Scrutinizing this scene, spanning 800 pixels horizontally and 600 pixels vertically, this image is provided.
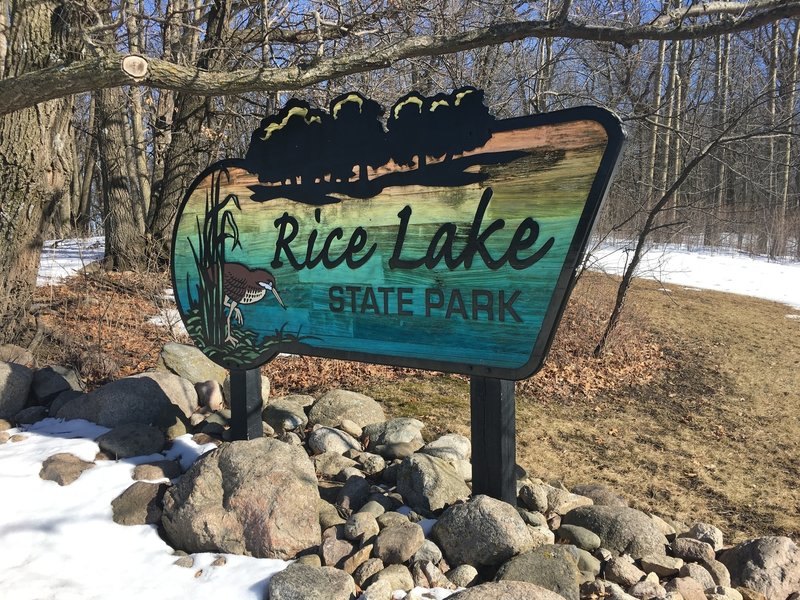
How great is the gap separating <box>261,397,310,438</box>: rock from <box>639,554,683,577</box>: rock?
9.39 feet

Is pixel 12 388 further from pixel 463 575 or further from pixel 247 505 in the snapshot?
pixel 463 575

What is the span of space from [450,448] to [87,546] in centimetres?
258

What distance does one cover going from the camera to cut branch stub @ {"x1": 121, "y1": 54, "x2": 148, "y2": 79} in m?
4.56

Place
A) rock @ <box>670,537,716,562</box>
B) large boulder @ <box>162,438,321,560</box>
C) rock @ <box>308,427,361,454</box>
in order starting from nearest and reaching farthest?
large boulder @ <box>162,438,321,560</box>, rock @ <box>670,537,716,562</box>, rock @ <box>308,427,361,454</box>

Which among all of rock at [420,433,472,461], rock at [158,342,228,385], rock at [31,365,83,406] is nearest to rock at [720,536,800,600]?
rock at [420,433,472,461]

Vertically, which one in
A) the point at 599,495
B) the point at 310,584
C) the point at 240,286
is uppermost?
the point at 240,286

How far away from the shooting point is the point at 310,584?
2.89 metres

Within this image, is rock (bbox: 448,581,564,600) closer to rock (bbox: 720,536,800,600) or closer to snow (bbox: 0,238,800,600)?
snow (bbox: 0,238,800,600)

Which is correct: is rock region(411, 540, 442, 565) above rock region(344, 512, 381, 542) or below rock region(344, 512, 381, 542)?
below

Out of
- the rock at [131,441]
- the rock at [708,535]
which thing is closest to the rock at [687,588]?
the rock at [708,535]

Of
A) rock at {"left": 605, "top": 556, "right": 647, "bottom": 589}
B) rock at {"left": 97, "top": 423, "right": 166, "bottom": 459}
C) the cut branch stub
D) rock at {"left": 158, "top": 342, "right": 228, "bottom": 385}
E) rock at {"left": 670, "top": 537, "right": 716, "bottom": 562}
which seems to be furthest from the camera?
rock at {"left": 158, "top": 342, "right": 228, "bottom": 385}

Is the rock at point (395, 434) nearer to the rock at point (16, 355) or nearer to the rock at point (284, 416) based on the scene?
the rock at point (284, 416)

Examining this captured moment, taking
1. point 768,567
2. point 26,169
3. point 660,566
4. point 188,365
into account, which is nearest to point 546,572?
point 660,566

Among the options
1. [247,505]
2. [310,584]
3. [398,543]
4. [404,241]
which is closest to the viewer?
[310,584]
